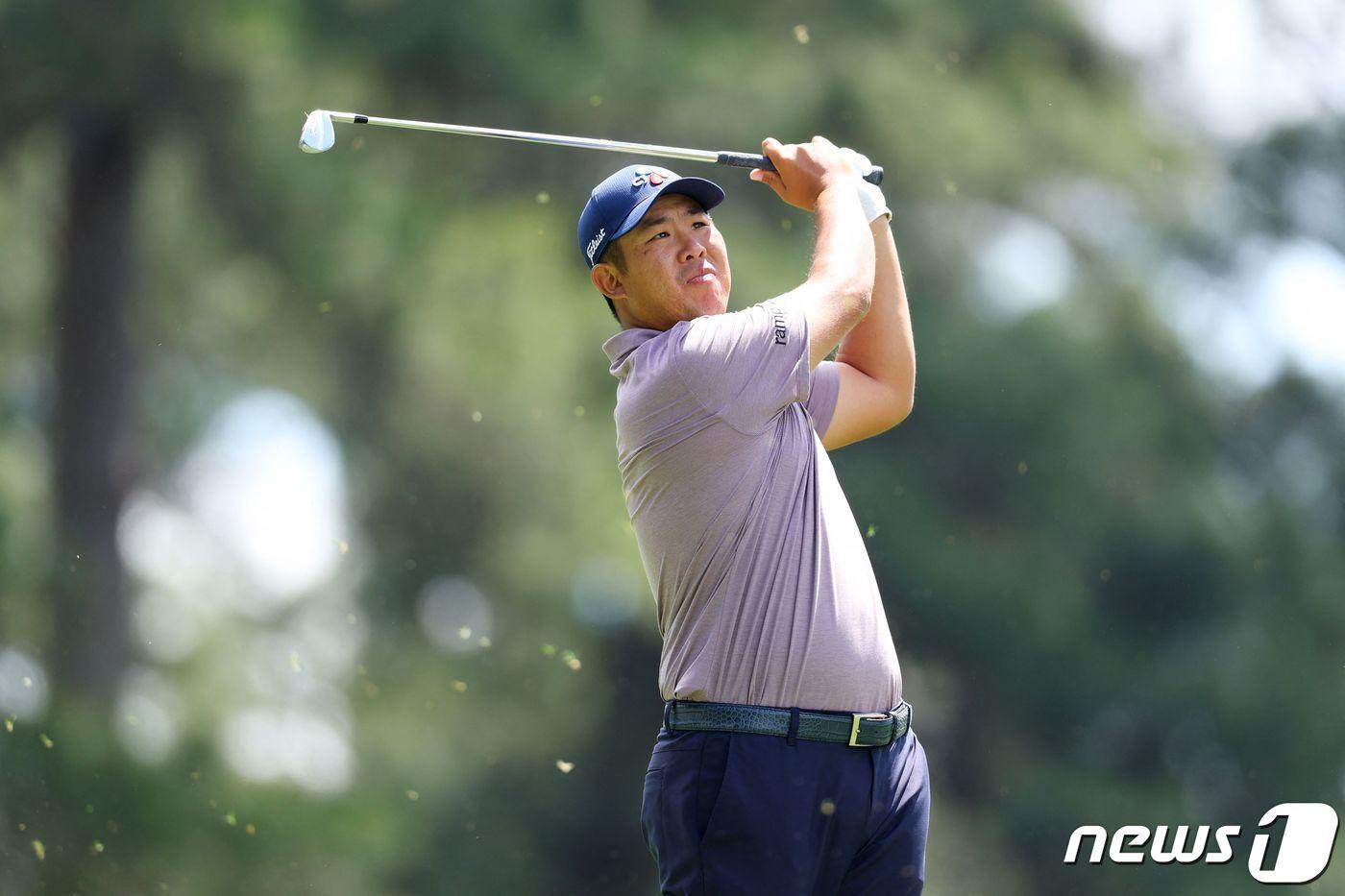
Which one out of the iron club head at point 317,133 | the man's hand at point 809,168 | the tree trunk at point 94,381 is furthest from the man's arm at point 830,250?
the tree trunk at point 94,381

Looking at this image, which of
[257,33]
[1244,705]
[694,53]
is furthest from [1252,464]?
[257,33]

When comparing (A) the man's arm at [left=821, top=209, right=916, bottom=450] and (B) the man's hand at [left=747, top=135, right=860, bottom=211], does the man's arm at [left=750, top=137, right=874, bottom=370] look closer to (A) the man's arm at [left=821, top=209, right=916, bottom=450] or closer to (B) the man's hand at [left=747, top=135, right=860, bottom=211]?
(B) the man's hand at [left=747, top=135, right=860, bottom=211]

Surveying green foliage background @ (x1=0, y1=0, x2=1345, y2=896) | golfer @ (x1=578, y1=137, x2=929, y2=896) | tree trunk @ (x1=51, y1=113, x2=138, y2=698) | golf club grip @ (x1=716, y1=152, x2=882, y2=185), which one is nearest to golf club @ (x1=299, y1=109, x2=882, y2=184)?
golf club grip @ (x1=716, y1=152, x2=882, y2=185)

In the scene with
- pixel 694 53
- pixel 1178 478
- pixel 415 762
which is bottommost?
pixel 415 762

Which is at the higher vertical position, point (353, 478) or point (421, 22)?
point (421, 22)

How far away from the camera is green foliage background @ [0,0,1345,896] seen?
675 centimetres

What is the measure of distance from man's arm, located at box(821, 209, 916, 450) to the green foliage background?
388cm

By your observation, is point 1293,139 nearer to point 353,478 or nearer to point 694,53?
point 694,53

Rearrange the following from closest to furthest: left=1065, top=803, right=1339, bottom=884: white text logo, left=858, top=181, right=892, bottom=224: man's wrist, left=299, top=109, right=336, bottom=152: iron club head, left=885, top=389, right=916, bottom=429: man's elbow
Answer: left=858, top=181, right=892, bottom=224: man's wrist, left=885, top=389, right=916, bottom=429: man's elbow, left=299, top=109, right=336, bottom=152: iron club head, left=1065, top=803, right=1339, bottom=884: white text logo

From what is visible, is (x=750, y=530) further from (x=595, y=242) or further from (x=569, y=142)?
(x=569, y=142)

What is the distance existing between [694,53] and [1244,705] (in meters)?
3.76

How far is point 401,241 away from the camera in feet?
23.2

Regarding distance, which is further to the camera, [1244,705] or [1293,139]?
[1293,139]

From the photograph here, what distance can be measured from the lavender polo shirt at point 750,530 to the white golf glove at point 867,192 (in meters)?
0.31
